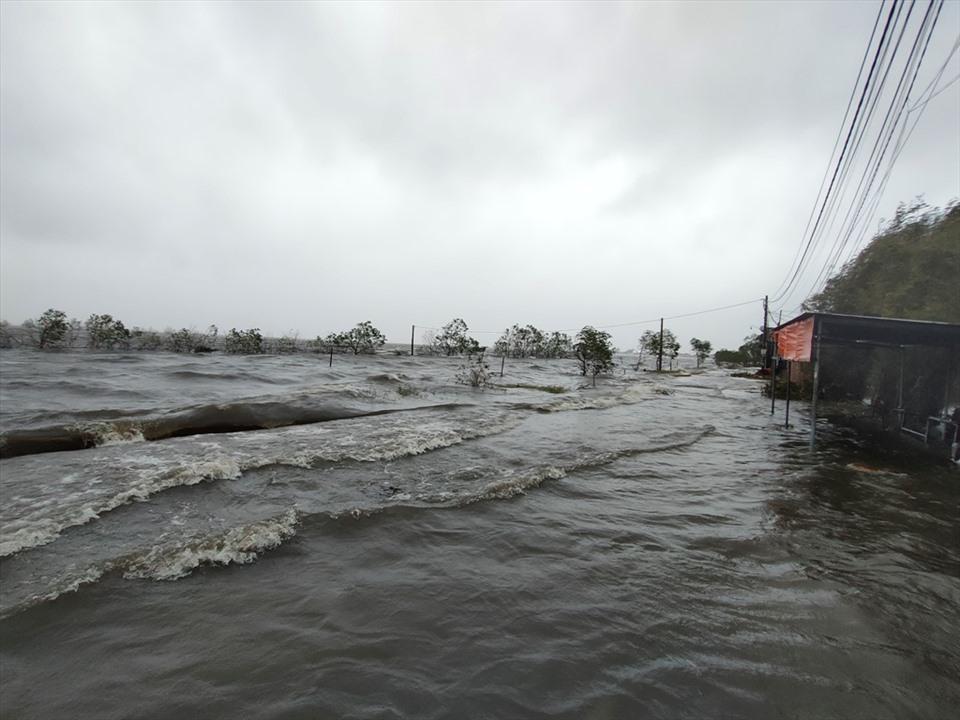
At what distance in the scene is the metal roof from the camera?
7.76 meters

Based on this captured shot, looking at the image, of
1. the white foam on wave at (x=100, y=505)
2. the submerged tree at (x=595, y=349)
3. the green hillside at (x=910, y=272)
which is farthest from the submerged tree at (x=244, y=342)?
the green hillside at (x=910, y=272)

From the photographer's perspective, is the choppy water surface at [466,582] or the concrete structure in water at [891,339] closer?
the choppy water surface at [466,582]

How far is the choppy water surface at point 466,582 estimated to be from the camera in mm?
2209

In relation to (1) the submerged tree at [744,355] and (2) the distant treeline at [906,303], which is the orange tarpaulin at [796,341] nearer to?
(2) the distant treeline at [906,303]

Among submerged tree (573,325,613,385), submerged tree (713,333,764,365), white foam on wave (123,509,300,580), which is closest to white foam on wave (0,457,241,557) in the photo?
white foam on wave (123,509,300,580)

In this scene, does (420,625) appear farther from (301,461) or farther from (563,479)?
(301,461)

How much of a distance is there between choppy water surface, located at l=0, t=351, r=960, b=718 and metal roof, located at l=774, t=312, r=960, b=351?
267 cm

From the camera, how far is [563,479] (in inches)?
247

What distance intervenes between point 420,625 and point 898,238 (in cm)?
1995

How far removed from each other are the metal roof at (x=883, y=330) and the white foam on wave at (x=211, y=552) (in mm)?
10038

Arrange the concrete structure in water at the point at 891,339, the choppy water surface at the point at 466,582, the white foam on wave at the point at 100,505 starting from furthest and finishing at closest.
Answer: the concrete structure in water at the point at 891,339 → the white foam on wave at the point at 100,505 → the choppy water surface at the point at 466,582

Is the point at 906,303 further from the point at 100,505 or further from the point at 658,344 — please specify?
the point at 658,344

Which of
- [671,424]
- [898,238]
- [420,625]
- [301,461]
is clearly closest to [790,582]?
[420,625]

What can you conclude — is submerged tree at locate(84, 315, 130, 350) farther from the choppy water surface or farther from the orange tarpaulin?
the orange tarpaulin
